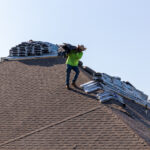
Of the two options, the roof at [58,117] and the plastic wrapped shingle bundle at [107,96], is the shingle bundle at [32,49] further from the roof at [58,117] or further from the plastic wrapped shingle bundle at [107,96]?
the plastic wrapped shingle bundle at [107,96]

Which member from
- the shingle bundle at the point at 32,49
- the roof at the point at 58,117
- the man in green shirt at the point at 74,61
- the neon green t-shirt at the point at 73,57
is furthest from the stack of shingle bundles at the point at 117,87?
the shingle bundle at the point at 32,49

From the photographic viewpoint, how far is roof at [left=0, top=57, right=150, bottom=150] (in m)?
13.7

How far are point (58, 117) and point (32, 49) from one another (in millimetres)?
6317

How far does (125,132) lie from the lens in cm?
1368

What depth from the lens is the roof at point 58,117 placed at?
13.7 meters

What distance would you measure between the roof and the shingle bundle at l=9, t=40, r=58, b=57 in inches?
53.4

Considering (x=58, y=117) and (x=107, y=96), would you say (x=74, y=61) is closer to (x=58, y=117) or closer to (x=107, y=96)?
(x=107, y=96)

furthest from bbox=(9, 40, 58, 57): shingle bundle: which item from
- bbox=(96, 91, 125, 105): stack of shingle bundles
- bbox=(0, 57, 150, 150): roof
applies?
bbox=(96, 91, 125, 105): stack of shingle bundles

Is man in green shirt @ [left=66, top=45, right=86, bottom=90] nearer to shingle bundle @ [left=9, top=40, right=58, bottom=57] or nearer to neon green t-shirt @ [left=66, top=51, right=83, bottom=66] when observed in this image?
neon green t-shirt @ [left=66, top=51, right=83, bottom=66]

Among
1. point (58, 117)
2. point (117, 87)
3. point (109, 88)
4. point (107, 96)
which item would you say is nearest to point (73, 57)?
point (109, 88)

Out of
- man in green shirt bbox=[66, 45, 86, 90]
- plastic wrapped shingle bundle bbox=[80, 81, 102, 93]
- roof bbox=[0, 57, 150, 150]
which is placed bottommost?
roof bbox=[0, 57, 150, 150]

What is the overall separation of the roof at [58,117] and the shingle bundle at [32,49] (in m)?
1.36

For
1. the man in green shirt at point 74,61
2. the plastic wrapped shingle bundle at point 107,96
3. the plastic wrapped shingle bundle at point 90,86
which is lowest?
the plastic wrapped shingle bundle at point 107,96

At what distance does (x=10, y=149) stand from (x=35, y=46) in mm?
7725
